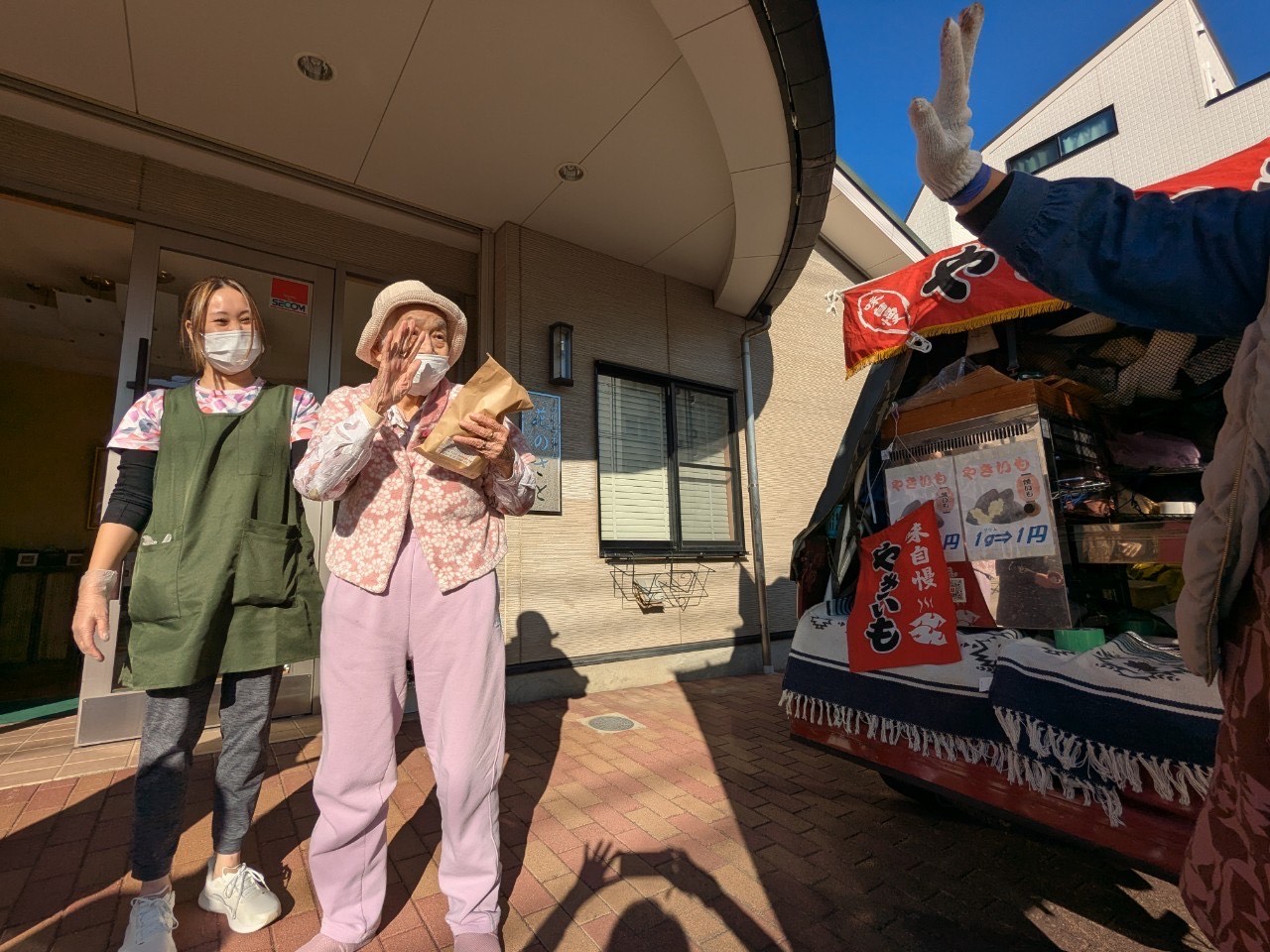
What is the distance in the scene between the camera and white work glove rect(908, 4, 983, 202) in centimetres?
93

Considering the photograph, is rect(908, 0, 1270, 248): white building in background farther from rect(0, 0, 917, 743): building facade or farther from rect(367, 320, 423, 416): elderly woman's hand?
rect(367, 320, 423, 416): elderly woman's hand

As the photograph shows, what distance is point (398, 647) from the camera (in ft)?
5.23

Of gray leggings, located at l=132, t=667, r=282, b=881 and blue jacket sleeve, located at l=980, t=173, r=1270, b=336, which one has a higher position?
blue jacket sleeve, located at l=980, t=173, r=1270, b=336

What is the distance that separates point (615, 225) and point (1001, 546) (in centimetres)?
407

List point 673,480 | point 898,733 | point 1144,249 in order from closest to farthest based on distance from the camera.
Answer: point 1144,249
point 898,733
point 673,480

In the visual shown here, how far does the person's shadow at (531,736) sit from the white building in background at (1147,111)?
11.9 meters

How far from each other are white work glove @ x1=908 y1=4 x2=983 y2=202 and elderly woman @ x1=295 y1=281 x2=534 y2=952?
41.9 inches

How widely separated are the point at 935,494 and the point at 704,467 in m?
3.64

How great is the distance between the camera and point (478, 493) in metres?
1.73

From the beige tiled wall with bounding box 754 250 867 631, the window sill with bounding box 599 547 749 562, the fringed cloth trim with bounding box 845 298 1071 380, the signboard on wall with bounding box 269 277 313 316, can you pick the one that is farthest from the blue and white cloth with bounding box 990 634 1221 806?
the signboard on wall with bounding box 269 277 313 316

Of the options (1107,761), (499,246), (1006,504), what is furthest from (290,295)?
(1107,761)

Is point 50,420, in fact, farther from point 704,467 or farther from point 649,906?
point 649,906

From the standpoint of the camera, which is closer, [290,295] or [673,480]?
[290,295]

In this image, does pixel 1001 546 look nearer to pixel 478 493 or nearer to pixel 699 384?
pixel 478 493
